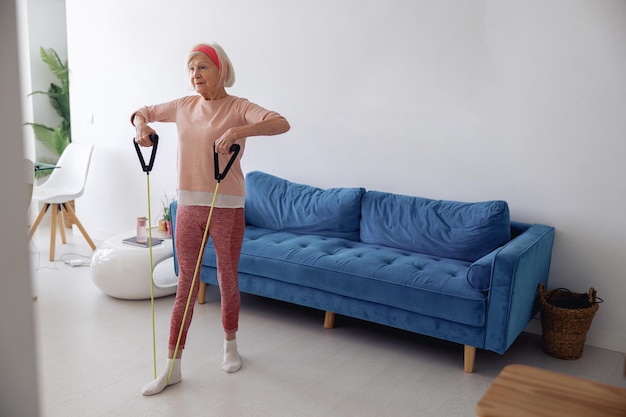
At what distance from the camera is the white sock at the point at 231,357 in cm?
309

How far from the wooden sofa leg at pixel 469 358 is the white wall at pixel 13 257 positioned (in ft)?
8.87

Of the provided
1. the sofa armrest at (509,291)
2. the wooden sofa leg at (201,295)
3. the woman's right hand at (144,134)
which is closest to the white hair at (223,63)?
the woman's right hand at (144,134)

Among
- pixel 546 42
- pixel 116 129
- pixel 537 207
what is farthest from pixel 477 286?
pixel 116 129

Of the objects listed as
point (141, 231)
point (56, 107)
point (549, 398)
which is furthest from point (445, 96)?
point (56, 107)

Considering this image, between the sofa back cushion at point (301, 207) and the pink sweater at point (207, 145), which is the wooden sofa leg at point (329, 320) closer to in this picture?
the sofa back cushion at point (301, 207)

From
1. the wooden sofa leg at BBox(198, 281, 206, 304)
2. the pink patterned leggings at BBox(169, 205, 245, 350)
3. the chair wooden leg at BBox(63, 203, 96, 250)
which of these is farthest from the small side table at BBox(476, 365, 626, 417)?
the chair wooden leg at BBox(63, 203, 96, 250)

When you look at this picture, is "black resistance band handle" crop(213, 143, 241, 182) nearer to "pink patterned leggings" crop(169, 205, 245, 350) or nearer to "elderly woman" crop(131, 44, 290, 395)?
"elderly woman" crop(131, 44, 290, 395)

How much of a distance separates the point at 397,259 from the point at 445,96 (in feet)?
3.59

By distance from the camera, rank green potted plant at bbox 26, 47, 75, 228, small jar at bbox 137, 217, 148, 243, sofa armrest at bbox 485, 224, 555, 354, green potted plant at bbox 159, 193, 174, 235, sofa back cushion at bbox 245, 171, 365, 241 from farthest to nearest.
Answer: green potted plant at bbox 26, 47, 75, 228 → green potted plant at bbox 159, 193, 174, 235 → small jar at bbox 137, 217, 148, 243 → sofa back cushion at bbox 245, 171, 365, 241 → sofa armrest at bbox 485, 224, 555, 354

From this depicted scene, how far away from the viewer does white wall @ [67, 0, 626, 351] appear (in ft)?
11.3

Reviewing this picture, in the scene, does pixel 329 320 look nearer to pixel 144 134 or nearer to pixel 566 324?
pixel 566 324

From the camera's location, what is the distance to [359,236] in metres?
4.05

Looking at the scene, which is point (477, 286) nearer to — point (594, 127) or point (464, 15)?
point (594, 127)

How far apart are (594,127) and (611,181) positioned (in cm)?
31
